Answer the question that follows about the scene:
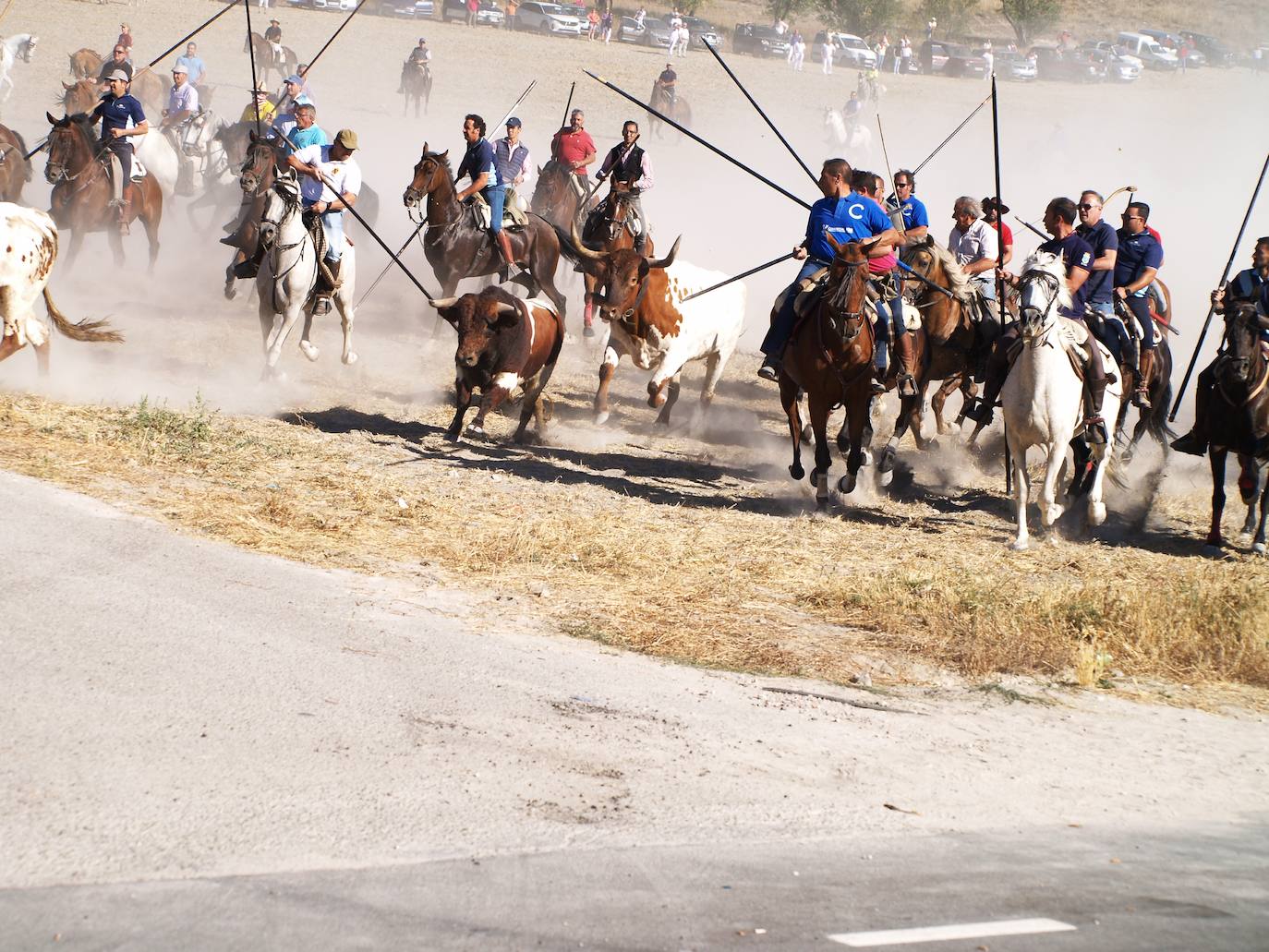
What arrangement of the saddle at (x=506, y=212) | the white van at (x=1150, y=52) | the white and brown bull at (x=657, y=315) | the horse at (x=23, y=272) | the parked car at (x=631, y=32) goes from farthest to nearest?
the white van at (x=1150, y=52) → the parked car at (x=631, y=32) → the saddle at (x=506, y=212) → the white and brown bull at (x=657, y=315) → the horse at (x=23, y=272)

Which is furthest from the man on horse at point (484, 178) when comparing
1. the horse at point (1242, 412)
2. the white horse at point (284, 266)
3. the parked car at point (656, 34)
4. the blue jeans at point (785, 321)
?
the parked car at point (656, 34)

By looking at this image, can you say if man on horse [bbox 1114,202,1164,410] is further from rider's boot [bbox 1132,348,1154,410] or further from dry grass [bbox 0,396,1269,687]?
dry grass [bbox 0,396,1269,687]

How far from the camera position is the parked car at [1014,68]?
65.3 meters

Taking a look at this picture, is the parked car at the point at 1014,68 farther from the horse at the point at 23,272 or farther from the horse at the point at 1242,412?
the horse at the point at 23,272

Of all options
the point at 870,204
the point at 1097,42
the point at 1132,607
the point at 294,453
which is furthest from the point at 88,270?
the point at 1097,42

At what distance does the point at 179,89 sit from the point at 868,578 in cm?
2159

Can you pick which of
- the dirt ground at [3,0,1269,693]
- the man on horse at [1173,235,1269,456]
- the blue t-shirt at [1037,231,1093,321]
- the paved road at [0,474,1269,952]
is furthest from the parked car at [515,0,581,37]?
the paved road at [0,474,1269,952]

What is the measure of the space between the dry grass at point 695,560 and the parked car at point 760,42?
54.1m

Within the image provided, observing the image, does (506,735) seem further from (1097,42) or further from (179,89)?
(1097,42)

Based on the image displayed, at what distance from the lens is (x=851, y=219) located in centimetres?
1177

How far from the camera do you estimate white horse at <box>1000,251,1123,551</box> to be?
36.2 ft

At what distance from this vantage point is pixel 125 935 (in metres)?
4.46

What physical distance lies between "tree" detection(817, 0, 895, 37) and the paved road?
68.7 meters

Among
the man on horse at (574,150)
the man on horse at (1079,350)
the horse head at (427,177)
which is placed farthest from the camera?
the man on horse at (574,150)
